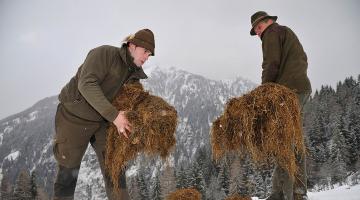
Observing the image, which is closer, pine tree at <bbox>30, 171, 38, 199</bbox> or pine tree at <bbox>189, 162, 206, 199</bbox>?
pine tree at <bbox>30, 171, 38, 199</bbox>

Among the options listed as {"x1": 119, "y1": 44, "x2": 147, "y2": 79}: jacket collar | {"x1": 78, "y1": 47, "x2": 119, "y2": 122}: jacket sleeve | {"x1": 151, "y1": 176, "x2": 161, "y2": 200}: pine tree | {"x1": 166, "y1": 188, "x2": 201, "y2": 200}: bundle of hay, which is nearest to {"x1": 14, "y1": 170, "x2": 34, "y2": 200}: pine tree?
{"x1": 151, "y1": 176, "x2": 161, "y2": 200}: pine tree

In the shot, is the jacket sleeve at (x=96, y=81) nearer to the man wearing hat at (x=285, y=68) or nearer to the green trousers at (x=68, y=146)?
the green trousers at (x=68, y=146)


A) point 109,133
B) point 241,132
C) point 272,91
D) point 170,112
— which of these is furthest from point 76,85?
point 272,91

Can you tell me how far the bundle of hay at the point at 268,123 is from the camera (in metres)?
4.44

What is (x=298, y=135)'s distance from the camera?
450 centimetres

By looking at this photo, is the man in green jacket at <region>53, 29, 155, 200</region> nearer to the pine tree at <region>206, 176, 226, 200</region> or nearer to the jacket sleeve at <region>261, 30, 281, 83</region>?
the jacket sleeve at <region>261, 30, 281, 83</region>

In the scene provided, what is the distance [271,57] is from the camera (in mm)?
4977

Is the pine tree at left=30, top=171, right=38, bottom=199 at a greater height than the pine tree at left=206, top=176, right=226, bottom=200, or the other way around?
the pine tree at left=30, top=171, right=38, bottom=199

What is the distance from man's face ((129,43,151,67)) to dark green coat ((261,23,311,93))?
1.91 meters

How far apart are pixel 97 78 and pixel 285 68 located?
2918mm

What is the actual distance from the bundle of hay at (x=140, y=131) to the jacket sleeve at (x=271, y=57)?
1.58 m

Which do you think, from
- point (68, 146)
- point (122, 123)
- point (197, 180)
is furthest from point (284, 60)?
point (197, 180)

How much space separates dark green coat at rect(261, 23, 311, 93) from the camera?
4984 millimetres

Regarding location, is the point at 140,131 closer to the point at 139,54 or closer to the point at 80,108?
the point at 80,108
